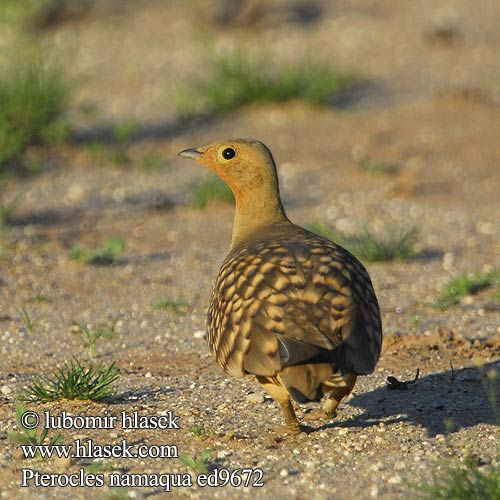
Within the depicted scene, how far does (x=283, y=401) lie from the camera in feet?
16.1

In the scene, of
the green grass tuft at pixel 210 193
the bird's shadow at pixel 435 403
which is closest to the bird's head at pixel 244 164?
the bird's shadow at pixel 435 403

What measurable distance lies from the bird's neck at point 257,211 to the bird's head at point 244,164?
2cm

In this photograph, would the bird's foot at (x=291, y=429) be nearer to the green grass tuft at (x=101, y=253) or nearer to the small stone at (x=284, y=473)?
the small stone at (x=284, y=473)

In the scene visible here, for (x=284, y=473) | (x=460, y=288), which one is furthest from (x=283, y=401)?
(x=460, y=288)

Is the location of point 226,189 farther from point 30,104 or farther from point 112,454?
point 112,454

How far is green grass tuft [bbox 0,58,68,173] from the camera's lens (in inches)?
384

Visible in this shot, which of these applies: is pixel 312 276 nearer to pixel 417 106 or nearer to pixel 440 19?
pixel 417 106

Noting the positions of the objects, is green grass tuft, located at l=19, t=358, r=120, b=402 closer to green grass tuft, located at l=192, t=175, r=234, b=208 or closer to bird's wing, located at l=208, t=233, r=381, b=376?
bird's wing, located at l=208, t=233, r=381, b=376

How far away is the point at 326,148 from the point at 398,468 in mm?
6137

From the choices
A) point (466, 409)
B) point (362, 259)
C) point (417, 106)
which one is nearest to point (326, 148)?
point (417, 106)

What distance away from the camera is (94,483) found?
453cm

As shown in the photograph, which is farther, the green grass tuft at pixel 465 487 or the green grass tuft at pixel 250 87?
the green grass tuft at pixel 250 87

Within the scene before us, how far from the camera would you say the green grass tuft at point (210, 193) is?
898 centimetres

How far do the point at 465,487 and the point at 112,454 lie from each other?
1.54 metres
